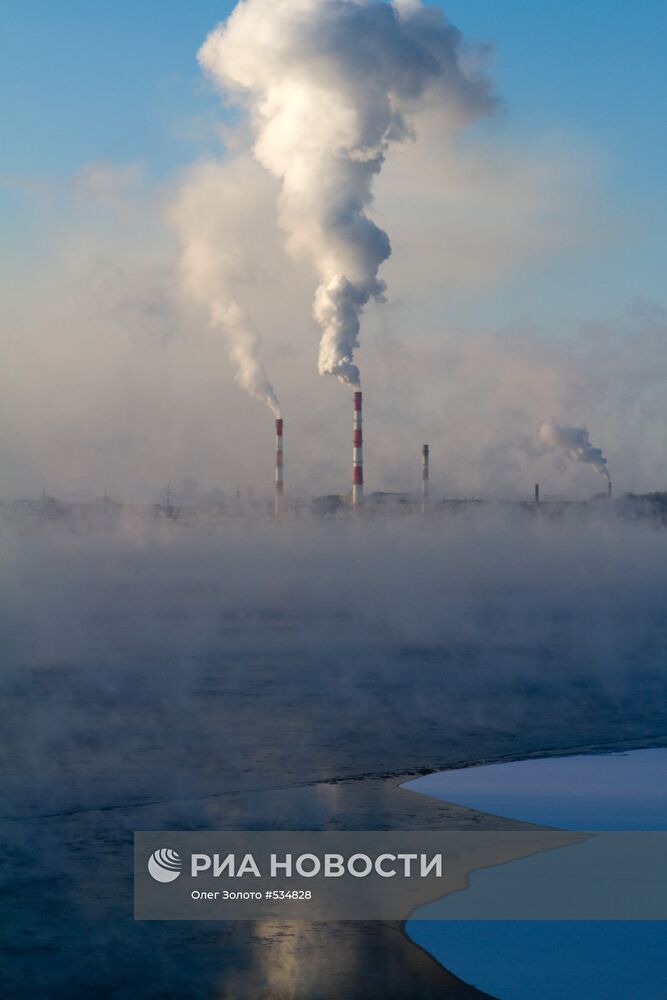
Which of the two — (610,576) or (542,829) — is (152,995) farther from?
(610,576)

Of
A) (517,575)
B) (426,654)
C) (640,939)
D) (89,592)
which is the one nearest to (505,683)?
(426,654)

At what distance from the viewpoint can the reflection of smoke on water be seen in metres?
6.51
